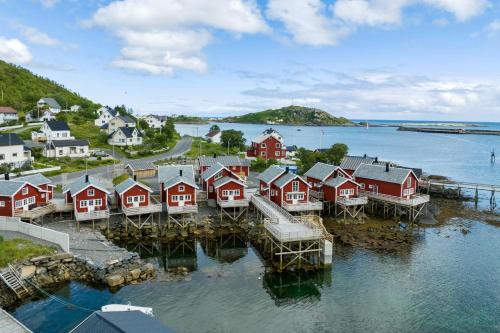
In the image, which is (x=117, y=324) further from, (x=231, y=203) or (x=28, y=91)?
(x=28, y=91)

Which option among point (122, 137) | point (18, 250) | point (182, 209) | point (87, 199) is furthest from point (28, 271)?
point (122, 137)

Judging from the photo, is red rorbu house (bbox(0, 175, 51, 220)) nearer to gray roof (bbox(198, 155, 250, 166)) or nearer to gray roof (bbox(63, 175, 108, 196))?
gray roof (bbox(63, 175, 108, 196))

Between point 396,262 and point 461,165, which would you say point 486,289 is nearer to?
point 396,262

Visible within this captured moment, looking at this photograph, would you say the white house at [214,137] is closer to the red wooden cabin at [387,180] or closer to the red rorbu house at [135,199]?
the red wooden cabin at [387,180]

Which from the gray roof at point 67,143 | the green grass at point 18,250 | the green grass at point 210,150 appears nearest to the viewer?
the green grass at point 18,250

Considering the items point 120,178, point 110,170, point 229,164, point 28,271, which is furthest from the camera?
point 110,170

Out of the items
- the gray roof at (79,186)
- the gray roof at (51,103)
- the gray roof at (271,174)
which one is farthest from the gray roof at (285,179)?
the gray roof at (51,103)

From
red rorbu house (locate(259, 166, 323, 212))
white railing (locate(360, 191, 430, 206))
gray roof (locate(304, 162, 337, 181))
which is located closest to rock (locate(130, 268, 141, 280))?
red rorbu house (locate(259, 166, 323, 212))
